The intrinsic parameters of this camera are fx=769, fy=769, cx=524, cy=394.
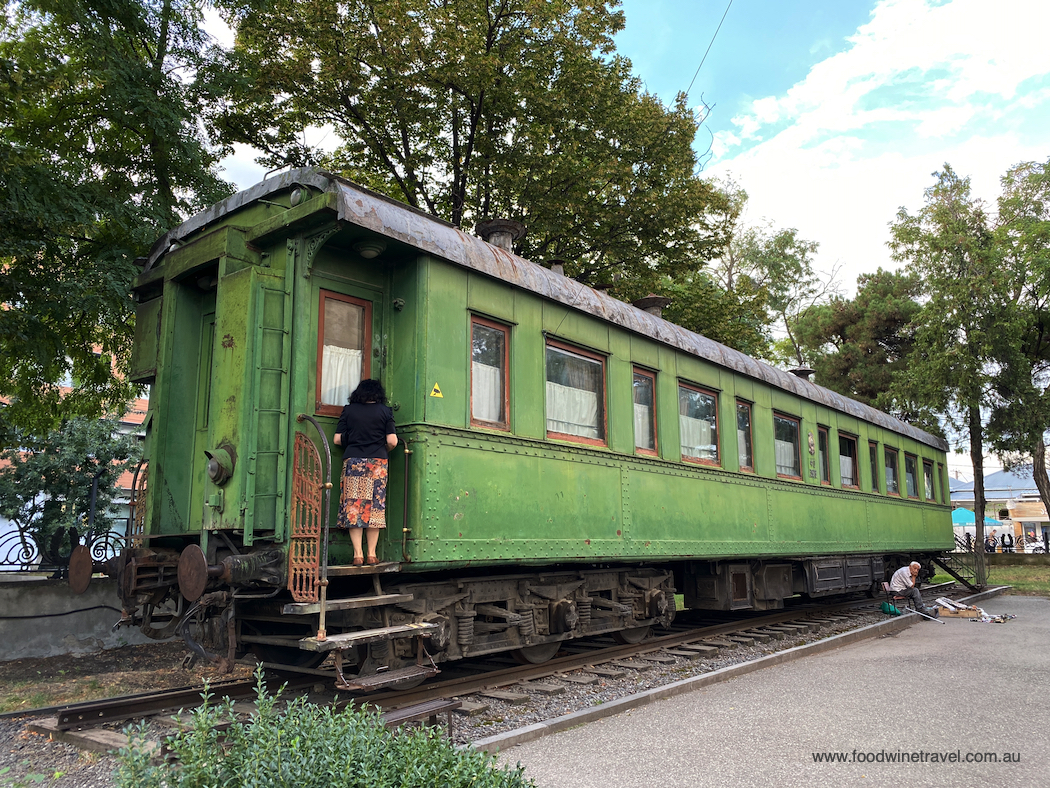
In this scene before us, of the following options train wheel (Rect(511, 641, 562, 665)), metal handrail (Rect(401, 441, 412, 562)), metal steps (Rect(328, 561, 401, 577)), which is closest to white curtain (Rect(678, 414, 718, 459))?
train wheel (Rect(511, 641, 562, 665))

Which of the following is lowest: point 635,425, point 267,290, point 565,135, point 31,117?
point 635,425

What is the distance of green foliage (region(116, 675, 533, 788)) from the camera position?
2.77m

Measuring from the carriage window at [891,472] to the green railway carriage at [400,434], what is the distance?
8.60 meters

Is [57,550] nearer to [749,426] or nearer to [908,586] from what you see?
[749,426]

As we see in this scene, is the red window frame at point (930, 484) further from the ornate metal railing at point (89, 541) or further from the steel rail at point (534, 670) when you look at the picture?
the ornate metal railing at point (89, 541)

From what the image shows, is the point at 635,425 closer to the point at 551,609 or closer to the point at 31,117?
the point at 551,609

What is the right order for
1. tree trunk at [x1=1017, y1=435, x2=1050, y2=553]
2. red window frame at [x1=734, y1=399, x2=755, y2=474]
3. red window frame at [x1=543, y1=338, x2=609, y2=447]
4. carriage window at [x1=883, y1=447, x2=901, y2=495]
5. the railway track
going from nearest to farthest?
the railway track → red window frame at [x1=543, y1=338, x2=609, y2=447] → red window frame at [x1=734, y1=399, x2=755, y2=474] → carriage window at [x1=883, y1=447, x2=901, y2=495] → tree trunk at [x1=1017, y1=435, x2=1050, y2=553]

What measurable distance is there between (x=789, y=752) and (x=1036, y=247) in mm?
24470

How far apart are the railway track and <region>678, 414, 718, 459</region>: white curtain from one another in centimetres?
222

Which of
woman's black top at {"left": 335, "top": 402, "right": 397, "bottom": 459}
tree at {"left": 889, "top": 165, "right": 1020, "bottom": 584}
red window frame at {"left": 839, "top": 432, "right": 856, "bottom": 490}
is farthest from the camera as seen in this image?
tree at {"left": 889, "top": 165, "right": 1020, "bottom": 584}

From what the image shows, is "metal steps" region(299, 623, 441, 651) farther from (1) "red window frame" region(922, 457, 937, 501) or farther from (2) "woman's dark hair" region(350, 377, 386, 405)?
(1) "red window frame" region(922, 457, 937, 501)

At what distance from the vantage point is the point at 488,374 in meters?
6.54

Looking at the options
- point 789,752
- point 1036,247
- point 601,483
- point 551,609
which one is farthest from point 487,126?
point 1036,247

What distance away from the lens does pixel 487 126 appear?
13.8 metres
